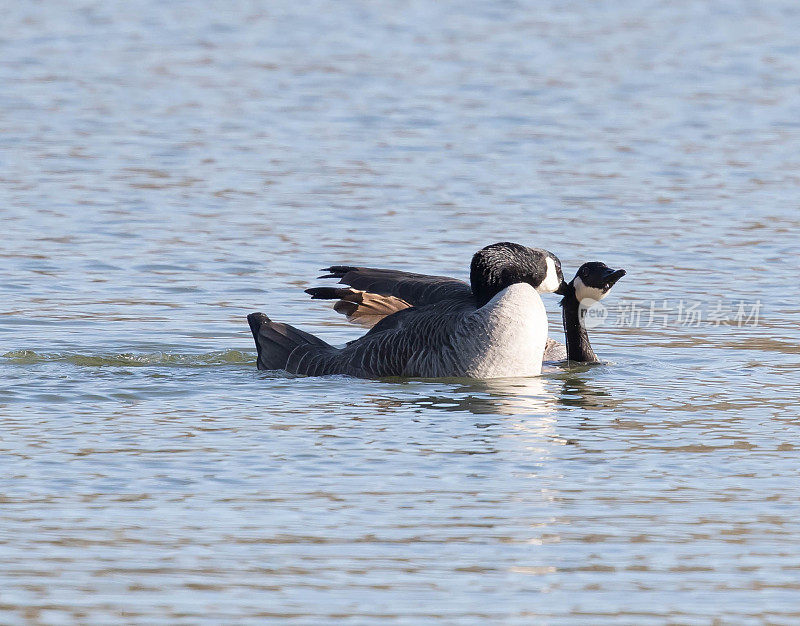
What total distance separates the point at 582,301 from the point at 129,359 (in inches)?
148

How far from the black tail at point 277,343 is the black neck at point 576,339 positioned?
2013 mm

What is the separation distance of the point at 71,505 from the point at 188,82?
19.3 metres

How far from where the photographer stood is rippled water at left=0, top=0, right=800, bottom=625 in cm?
709

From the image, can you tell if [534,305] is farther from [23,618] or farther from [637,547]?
[23,618]

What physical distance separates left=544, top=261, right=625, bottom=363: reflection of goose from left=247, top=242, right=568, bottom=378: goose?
39 centimetres

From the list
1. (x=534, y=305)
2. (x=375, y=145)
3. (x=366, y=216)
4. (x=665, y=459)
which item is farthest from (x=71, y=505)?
(x=375, y=145)

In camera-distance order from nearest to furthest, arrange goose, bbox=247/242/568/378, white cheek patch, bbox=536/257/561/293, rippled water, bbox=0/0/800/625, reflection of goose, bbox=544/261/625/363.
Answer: rippled water, bbox=0/0/800/625 < goose, bbox=247/242/568/378 < white cheek patch, bbox=536/257/561/293 < reflection of goose, bbox=544/261/625/363

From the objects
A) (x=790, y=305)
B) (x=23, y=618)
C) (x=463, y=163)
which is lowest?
(x=23, y=618)

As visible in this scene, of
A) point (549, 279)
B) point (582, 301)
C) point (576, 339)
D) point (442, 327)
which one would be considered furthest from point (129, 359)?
point (582, 301)

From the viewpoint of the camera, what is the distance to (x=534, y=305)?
11555mm

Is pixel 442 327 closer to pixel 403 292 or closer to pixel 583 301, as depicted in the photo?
pixel 403 292

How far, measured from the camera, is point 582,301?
12984mm

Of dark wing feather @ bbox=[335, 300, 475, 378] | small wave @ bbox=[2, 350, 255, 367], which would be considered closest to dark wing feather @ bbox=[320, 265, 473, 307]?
dark wing feather @ bbox=[335, 300, 475, 378]

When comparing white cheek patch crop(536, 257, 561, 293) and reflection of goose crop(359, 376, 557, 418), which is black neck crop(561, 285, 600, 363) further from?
reflection of goose crop(359, 376, 557, 418)
